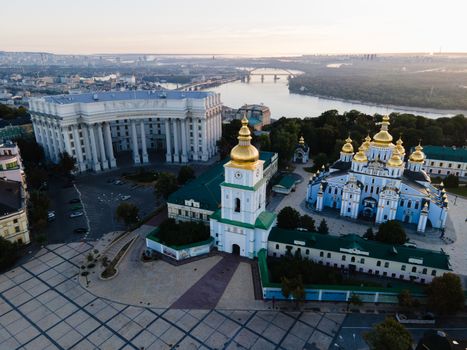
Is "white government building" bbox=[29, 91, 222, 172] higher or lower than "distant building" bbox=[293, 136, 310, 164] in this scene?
higher

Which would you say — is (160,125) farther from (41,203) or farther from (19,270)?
(19,270)

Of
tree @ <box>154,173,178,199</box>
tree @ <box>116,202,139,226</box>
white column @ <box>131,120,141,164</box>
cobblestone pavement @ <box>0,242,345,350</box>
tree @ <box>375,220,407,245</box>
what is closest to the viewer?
cobblestone pavement @ <box>0,242,345,350</box>

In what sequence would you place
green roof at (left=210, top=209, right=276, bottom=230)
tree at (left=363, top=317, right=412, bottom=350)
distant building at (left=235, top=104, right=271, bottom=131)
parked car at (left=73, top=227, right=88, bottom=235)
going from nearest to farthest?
tree at (left=363, top=317, right=412, bottom=350) → green roof at (left=210, top=209, right=276, bottom=230) → parked car at (left=73, top=227, right=88, bottom=235) → distant building at (left=235, top=104, right=271, bottom=131)

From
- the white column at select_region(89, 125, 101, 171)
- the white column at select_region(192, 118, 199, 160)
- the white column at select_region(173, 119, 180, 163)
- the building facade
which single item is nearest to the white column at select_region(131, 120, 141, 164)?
the white column at select_region(89, 125, 101, 171)

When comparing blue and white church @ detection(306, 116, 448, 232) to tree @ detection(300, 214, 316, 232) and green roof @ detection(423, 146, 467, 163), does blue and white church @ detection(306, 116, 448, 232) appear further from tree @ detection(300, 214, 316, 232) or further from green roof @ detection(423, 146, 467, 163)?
green roof @ detection(423, 146, 467, 163)

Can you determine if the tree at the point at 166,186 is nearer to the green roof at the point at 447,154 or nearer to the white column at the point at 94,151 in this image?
the white column at the point at 94,151

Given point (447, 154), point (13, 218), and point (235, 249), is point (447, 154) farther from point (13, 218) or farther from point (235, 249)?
point (13, 218)

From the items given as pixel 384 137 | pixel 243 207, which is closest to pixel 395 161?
pixel 384 137
